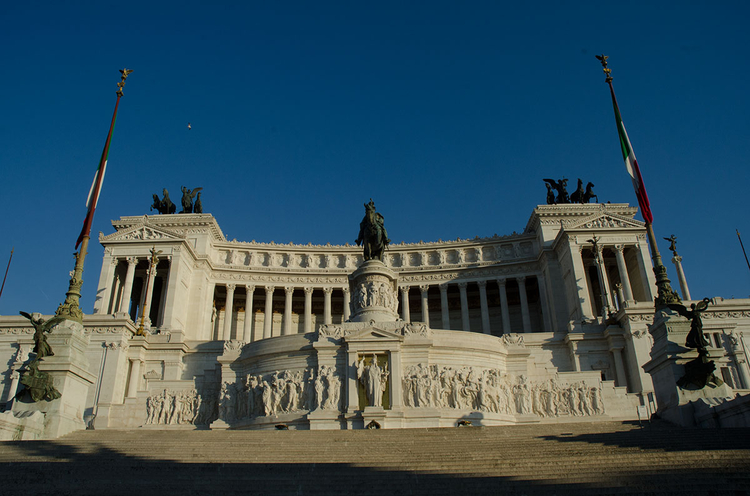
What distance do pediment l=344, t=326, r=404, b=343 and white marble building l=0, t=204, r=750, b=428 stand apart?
0.06 m

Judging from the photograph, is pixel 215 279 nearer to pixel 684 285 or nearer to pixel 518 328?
pixel 518 328

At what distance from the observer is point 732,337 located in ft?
136

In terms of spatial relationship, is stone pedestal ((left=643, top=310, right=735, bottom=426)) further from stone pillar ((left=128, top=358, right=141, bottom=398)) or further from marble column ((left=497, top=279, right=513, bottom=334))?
marble column ((left=497, top=279, right=513, bottom=334))

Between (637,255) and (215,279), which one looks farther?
(215,279)

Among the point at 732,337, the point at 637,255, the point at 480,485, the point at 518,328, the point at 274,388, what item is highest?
the point at 637,255

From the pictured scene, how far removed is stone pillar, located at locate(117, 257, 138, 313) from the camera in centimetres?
4999

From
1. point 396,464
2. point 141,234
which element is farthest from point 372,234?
point 141,234

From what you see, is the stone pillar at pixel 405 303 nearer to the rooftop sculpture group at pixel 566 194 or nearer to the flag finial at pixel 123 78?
the rooftop sculpture group at pixel 566 194

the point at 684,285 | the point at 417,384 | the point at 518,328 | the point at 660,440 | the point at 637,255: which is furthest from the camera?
the point at 518,328

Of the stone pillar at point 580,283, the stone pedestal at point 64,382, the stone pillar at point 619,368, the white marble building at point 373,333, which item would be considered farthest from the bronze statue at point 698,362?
the stone pillar at point 580,283

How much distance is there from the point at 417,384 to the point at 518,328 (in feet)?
127

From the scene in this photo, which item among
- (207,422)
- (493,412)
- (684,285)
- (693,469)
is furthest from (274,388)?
(684,285)

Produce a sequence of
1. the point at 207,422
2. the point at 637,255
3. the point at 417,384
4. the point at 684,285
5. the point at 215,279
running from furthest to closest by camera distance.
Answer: the point at 215,279, the point at 637,255, the point at 684,285, the point at 207,422, the point at 417,384

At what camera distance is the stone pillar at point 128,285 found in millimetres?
49991
